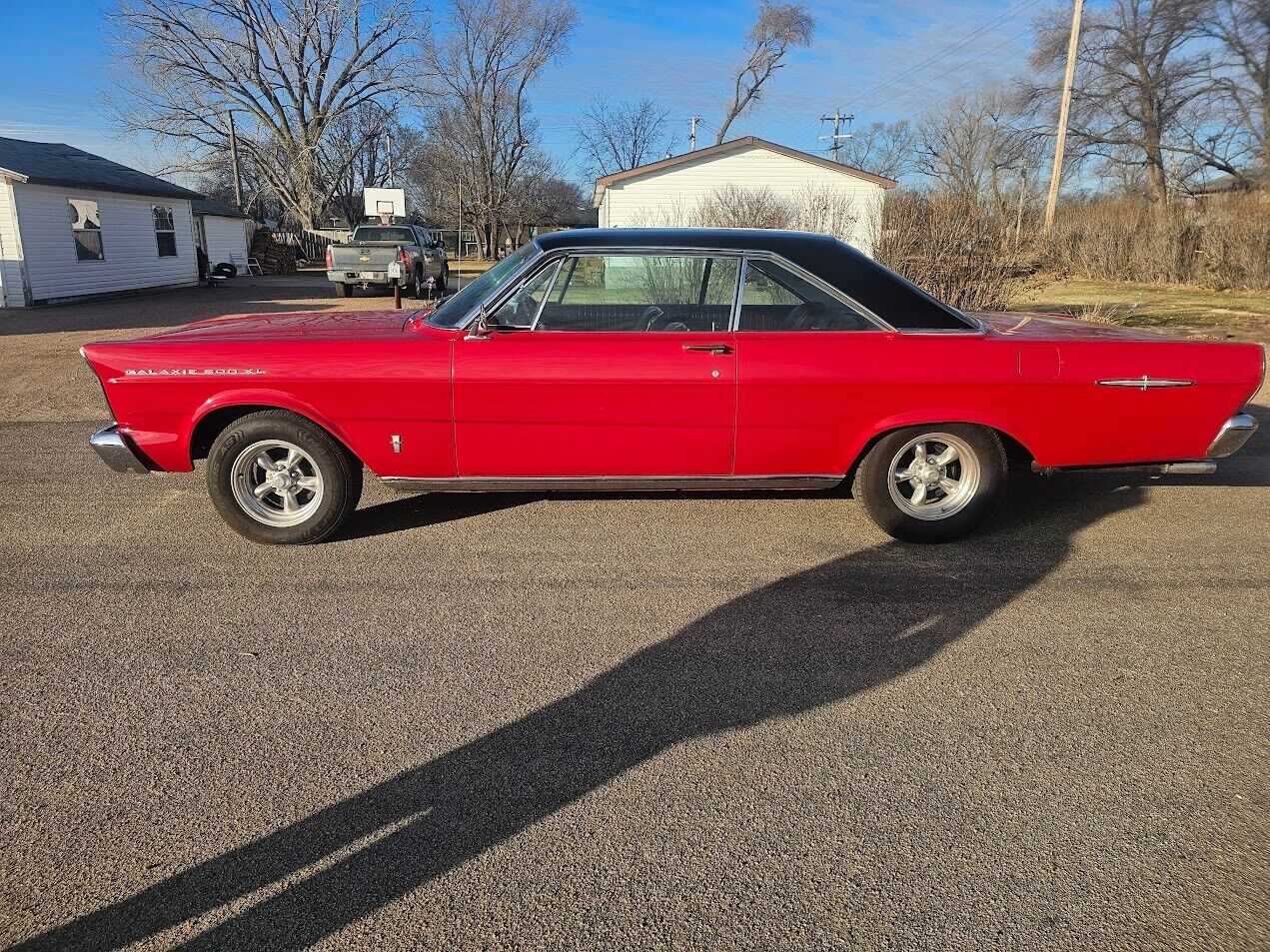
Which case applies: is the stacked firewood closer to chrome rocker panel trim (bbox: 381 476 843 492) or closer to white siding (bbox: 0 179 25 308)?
white siding (bbox: 0 179 25 308)

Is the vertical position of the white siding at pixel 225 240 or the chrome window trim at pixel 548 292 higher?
the white siding at pixel 225 240

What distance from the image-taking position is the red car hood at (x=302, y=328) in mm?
4676

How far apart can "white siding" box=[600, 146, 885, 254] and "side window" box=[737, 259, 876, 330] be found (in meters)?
22.6

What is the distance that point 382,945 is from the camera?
82.1 inches

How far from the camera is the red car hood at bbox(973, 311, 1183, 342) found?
4.77 meters

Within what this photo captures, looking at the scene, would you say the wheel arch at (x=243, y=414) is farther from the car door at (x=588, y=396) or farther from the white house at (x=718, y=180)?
the white house at (x=718, y=180)

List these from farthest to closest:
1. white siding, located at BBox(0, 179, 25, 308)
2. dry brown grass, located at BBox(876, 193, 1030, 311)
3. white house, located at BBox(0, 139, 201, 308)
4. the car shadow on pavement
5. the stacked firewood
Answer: the stacked firewood < white house, located at BBox(0, 139, 201, 308) < white siding, located at BBox(0, 179, 25, 308) < dry brown grass, located at BBox(876, 193, 1030, 311) < the car shadow on pavement

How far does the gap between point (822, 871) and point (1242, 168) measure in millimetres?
48357

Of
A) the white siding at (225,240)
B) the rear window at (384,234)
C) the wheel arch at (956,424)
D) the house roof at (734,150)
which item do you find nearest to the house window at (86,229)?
the rear window at (384,234)

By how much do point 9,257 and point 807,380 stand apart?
20.3m

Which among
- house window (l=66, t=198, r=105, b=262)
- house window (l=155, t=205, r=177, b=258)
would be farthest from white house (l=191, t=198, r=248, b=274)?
house window (l=66, t=198, r=105, b=262)

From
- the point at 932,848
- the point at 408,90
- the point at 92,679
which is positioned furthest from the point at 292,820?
the point at 408,90

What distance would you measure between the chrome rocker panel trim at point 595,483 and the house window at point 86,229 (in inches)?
805

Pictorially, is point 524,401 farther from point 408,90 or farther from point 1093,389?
point 408,90
